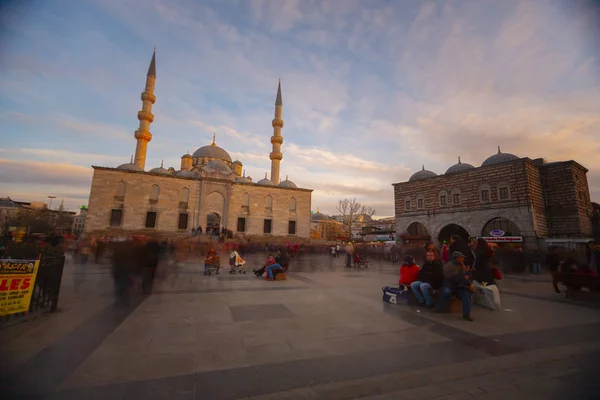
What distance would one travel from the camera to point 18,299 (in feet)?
15.4

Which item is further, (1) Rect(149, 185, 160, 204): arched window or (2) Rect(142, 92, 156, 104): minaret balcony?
(2) Rect(142, 92, 156, 104): minaret balcony

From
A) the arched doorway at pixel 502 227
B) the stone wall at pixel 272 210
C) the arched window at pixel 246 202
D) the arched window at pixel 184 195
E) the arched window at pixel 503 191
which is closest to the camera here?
the arched doorway at pixel 502 227

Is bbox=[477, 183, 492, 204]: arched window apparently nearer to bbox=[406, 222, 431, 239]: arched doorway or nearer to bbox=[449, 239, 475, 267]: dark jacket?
bbox=[406, 222, 431, 239]: arched doorway

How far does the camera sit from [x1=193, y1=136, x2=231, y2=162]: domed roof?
155 ft

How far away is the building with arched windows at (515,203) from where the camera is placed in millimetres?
23359

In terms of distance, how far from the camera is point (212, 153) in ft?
156

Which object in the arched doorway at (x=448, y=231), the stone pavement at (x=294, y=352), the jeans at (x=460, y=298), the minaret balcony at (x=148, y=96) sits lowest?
the stone pavement at (x=294, y=352)

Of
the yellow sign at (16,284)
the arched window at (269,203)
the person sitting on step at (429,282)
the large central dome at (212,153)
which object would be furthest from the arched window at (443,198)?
the large central dome at (212,153)

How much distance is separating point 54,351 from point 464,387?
16.2 feet

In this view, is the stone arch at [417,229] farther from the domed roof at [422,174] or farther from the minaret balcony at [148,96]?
the minaret balcony at [148,96]

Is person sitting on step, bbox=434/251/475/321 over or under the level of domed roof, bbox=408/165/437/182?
under

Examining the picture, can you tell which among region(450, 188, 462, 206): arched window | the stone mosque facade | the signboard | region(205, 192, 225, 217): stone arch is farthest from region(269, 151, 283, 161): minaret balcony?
the signboard

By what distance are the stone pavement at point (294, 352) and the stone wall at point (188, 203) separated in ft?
92.5

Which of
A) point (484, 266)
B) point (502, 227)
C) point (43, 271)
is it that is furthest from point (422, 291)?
point (502, 227)
